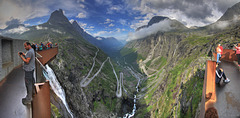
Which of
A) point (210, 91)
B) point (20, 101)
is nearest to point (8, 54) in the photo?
point (20, 101)

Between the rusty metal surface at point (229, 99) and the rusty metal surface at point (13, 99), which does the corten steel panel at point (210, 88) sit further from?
the rusty metal surface at point (13, 99)

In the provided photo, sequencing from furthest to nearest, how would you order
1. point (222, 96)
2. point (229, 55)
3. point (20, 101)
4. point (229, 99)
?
point (229, 55), point (222, 96), point (229, 99), point (20, 101)

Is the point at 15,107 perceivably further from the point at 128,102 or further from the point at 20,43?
the point at 128,102

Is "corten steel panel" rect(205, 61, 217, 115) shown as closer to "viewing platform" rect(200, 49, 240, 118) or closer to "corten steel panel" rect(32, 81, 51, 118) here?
"viewing platform" rect(200, 49, 240, 118)

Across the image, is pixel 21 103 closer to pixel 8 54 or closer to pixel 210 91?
pixel 8 54

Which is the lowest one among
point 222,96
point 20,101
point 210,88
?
point 222,96

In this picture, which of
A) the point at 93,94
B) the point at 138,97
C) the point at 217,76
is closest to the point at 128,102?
the point at 138,97

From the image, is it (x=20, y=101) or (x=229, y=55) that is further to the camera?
(x=229, y=55)

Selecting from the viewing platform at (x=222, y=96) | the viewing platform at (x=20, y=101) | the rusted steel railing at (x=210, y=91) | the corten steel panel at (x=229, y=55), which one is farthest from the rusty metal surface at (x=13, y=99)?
the corten steel panel at (x=229, y=55)
